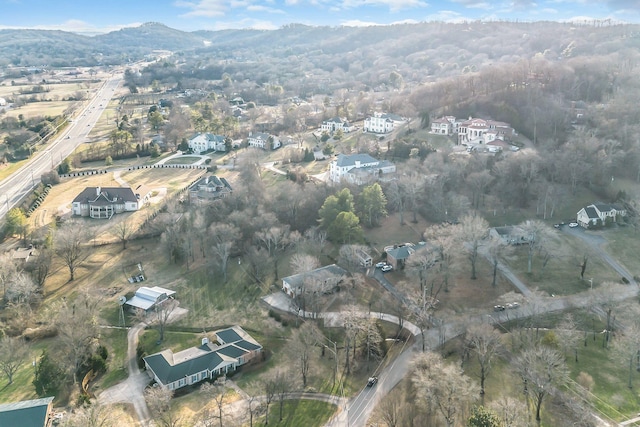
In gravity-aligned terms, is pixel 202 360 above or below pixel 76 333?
below

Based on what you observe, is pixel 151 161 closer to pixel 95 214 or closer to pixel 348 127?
pixel 95 214

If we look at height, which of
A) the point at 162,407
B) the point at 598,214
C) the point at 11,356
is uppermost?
the point at 598,214

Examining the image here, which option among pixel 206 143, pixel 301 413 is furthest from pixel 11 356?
pixel 206 143

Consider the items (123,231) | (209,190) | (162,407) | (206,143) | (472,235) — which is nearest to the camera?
(162,407)

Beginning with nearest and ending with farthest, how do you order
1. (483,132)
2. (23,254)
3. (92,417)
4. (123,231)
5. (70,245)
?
(92,417) → (70,245) → (23,254) → (123,231) → (483,132)

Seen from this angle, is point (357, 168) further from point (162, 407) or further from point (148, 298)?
point (162, 407)

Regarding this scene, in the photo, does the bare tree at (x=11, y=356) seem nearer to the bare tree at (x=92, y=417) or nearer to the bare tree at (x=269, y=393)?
the bare tree at (x=92, y=417)

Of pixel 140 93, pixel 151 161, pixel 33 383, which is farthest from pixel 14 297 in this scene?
pixel 140 93
